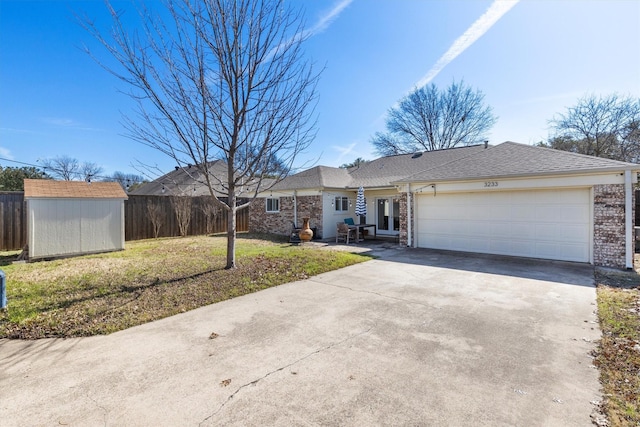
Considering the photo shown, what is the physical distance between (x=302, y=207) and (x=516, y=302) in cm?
1119

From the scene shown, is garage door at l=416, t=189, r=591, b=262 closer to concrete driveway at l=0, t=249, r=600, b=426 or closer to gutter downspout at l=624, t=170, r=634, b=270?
gutter downspout at l=624, t=170, r=634, b=270

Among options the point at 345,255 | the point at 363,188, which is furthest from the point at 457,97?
the point at 345,255

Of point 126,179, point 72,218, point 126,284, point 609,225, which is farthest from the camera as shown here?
point 126,179

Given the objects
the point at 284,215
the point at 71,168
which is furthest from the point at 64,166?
the point at 284,215

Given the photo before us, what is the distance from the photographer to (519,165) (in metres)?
9.87

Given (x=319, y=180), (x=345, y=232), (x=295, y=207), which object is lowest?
(x=345, y=232)

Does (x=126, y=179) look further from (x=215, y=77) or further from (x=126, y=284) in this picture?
(x=215, y=77)

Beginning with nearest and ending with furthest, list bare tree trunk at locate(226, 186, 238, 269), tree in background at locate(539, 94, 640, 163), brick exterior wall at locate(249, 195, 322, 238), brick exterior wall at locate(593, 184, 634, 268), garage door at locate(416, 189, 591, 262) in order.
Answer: bare tree trunk at locate(226, 186, 238, 269)
brick exterior wall at locate(593, 184, 634, 268)
garage door at locate(416, 189, 591, 262)
brick exterior wall at locate(249, 195, 322, 238)
tree in background at locate(539, 94, 640, 163)

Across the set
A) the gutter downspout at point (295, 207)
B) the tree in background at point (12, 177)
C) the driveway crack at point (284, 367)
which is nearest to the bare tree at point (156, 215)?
the gutter downspout at point (295, 207)

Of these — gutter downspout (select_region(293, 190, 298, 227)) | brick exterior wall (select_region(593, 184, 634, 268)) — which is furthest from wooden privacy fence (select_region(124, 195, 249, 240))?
brick exterior wall (select_region(593, 184, 634, 268))

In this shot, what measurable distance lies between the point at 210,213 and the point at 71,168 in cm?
3435

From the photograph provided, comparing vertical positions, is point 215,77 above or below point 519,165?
above

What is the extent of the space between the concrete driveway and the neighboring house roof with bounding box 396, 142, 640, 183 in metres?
4.61

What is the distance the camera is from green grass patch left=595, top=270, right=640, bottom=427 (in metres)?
2.52
